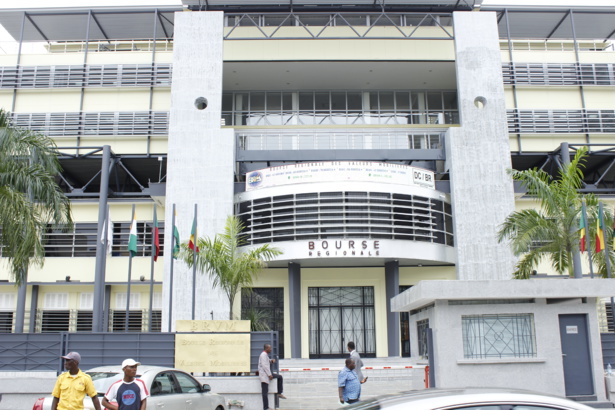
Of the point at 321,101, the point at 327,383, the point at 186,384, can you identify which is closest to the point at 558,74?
the point at 321,101

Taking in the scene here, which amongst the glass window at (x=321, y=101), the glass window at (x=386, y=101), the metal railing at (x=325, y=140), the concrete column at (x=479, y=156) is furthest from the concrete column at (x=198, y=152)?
the concrete column at (x=479, y=156)

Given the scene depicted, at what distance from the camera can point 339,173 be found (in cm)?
2659

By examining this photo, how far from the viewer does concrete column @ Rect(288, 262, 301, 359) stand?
26812mm

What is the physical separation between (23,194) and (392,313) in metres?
16.1

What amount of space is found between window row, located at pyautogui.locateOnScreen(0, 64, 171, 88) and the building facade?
103mm

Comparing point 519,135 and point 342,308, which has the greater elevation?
point 519,135

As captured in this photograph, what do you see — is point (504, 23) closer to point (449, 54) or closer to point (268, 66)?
point (449, 54)

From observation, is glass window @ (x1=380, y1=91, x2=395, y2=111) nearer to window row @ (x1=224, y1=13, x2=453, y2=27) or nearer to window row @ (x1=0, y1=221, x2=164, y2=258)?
window row @ (x1=224, y1=13, x2=453, y2=27)

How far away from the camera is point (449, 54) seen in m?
31.9

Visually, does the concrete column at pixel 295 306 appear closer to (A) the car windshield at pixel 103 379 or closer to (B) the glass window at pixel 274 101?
(B) the glass window at pixel 274 101

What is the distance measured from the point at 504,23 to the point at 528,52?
309 cm

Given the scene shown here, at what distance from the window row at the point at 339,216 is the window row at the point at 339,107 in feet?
26.6

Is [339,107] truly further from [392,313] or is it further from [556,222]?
[556,222]

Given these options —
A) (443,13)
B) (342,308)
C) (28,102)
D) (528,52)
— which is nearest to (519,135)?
(528,52)
